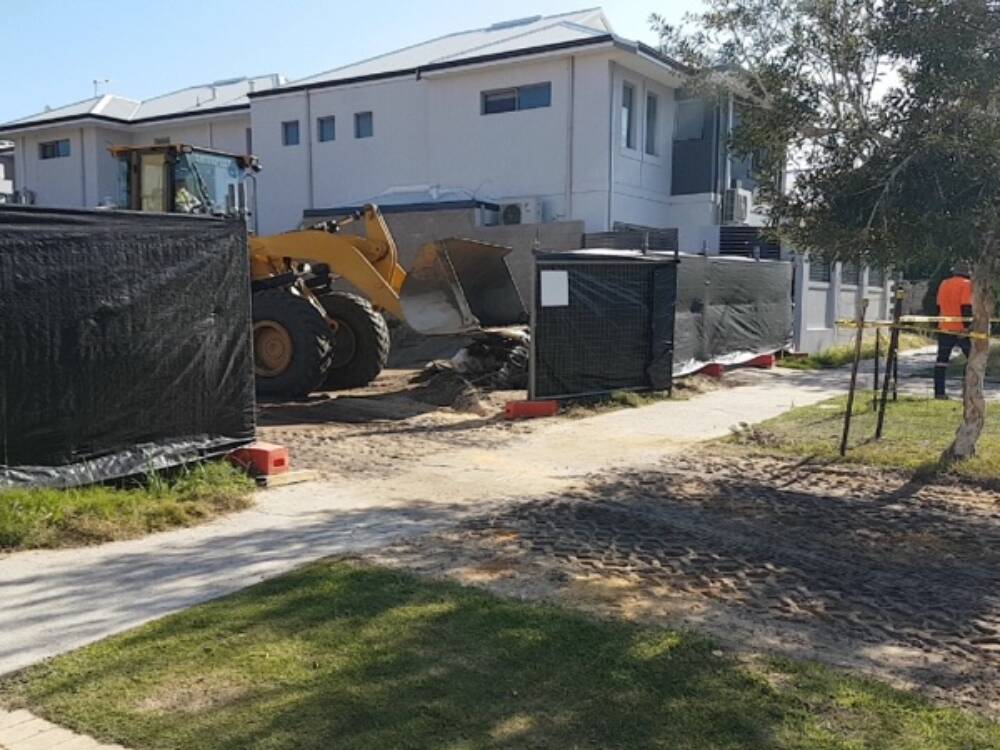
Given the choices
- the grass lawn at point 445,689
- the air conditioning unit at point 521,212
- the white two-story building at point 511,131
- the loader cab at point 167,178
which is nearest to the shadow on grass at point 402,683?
the grass lawn at point 445,689

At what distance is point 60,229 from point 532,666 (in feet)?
14.8

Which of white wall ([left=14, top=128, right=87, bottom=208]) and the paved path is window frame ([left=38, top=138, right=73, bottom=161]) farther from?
the paved path

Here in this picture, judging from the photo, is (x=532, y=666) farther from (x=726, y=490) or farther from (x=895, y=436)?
(x=895, y=436)

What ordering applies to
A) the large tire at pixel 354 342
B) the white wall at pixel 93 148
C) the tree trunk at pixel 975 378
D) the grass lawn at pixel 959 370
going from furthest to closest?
the white wall at pixel 93 148
the grass lawn at pixel 959 370
the large tire at pixel 354 342
the tree trunk at pixel 975 378

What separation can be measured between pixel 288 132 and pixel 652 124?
10700 millimetres

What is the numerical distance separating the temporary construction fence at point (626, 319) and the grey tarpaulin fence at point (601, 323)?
1cm

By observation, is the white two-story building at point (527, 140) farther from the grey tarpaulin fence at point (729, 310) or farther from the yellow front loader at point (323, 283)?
the yellow front loader at point (323, 283)

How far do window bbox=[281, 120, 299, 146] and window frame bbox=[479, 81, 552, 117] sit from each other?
646cm

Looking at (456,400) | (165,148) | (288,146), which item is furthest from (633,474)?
(288,146)

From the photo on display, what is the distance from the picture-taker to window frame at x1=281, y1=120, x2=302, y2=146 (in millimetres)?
26969

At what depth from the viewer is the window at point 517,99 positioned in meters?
22.7

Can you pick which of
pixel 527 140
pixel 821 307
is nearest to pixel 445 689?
pixel 821 307

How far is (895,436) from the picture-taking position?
10070mm

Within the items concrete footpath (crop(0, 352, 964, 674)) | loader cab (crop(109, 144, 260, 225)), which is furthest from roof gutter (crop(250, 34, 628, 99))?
concrete footpath (crop(0, 352, 964, 674))
